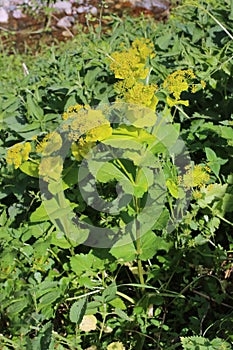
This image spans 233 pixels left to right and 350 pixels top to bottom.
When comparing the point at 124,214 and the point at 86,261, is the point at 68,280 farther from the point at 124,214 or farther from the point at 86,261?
the point at 124,214

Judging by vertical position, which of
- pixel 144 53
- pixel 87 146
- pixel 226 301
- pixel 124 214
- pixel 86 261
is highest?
pixel 144 53

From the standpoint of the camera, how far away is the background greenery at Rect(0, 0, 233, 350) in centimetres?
161

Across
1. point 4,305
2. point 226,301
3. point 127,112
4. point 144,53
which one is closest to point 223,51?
point 144,53

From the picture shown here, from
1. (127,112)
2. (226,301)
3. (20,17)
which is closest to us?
(127,112)

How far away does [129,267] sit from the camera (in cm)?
184

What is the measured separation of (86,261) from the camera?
5.65ft

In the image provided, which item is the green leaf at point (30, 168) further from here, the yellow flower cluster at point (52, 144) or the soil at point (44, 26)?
the soil at point (44, 26)

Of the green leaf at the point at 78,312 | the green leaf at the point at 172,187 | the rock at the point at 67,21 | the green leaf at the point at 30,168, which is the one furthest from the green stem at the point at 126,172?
the rock at the point at 67,21

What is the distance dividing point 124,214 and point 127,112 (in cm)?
36

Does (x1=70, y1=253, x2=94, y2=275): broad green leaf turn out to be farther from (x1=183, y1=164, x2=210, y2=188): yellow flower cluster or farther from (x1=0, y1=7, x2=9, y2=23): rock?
(x1=0, y1=7, x2=9, y2=23): rock

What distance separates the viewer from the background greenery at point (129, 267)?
161cm

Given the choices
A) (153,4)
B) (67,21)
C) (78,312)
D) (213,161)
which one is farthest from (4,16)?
(78,312)

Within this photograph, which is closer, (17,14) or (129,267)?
(129,267)

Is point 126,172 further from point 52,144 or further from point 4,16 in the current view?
point 4,16
